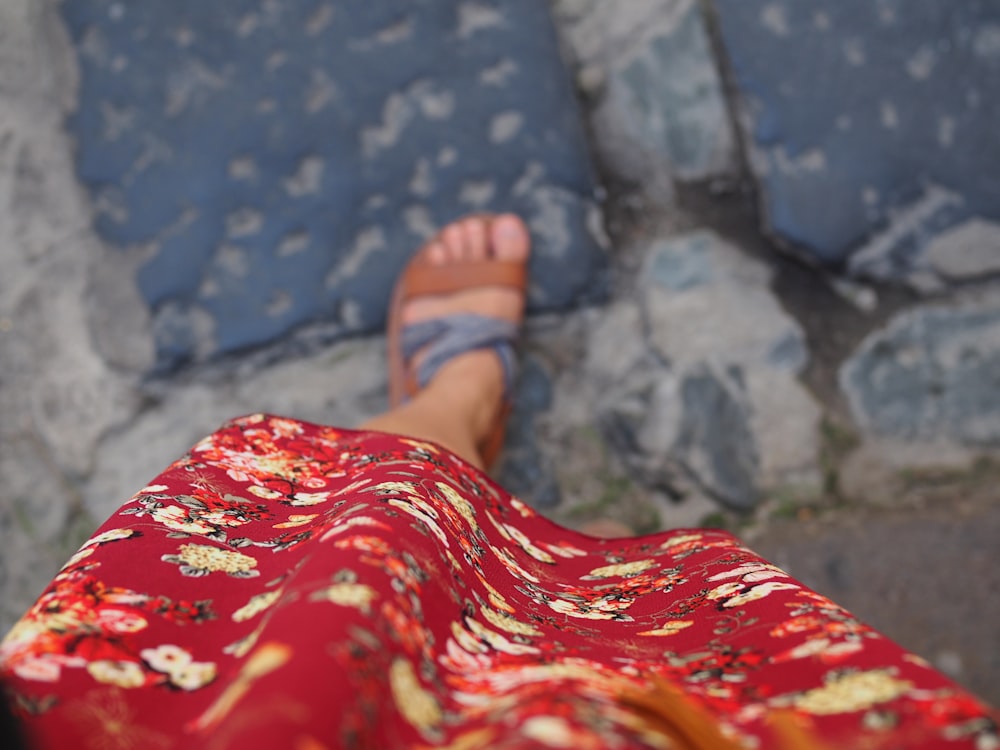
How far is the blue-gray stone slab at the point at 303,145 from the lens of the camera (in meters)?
1.09

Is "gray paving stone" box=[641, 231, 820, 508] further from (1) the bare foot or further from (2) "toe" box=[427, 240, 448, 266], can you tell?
(2) "toe" box=[427, 240, 448, 266]

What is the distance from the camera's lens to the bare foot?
1.11 meters

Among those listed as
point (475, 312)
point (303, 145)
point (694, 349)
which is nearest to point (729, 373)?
point (694, 349)

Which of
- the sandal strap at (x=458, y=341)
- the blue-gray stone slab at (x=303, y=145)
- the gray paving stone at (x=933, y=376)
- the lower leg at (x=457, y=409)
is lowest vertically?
the gray paving stone at (x=933, y=376)

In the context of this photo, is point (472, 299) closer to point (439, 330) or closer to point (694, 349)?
point (439, 330)

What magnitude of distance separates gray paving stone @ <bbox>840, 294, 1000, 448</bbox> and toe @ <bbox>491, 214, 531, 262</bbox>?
0.48 metres

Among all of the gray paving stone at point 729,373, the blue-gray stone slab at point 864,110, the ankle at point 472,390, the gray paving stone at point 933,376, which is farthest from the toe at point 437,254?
the gray paving stone at point 933,376

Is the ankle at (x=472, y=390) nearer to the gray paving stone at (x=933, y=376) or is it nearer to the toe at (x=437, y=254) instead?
the toe at (x=437, y=254)

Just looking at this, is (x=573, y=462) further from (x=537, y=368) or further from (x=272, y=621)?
(x=272, y=621)

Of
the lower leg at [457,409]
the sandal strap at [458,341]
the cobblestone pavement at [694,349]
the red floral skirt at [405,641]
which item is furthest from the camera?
the sandal strap at [458,341]

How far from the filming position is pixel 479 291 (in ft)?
3.78

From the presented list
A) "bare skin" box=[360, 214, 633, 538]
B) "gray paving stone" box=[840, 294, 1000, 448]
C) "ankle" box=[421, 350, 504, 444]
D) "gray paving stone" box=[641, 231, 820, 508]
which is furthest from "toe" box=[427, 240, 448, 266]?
"gray paving stone" box=[840, 294, 1000, 448]

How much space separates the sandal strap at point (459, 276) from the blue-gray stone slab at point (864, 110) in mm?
361

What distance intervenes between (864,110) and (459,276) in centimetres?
59
